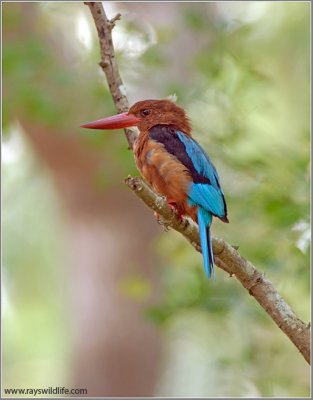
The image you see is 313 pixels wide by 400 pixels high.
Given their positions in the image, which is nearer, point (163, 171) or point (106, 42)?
point (106, 42)

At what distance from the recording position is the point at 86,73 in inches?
216

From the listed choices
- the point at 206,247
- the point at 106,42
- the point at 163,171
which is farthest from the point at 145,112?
the point at 206,247

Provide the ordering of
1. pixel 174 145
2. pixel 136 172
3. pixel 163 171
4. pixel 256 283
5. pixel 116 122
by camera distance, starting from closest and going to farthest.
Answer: pixel 256 283, pixel 163 171, pixel 174 145, pixel 116 122, pixel 136 172

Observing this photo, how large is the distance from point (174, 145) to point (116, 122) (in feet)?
1.11

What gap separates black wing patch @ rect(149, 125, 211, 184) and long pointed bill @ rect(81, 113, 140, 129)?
5.0 inches

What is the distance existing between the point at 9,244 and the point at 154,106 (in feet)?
21.0

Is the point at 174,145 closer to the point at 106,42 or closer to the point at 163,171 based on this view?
the point at 163,171

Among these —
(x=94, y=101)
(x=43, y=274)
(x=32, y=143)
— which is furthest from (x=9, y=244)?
(x=94, y=101)

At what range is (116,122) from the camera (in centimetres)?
340

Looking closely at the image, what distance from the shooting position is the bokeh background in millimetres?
4418

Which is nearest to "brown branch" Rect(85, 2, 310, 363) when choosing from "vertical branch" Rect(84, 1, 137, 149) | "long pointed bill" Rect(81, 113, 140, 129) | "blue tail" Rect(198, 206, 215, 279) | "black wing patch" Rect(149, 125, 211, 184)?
"blue tail" Rect(198, 206, 215, 279)

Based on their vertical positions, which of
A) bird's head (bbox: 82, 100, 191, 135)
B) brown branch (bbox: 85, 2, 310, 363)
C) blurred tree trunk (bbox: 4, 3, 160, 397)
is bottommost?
brown branch (bbox: 85, 2, 310, 363)

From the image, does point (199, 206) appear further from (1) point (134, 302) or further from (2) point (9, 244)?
(2) point (9, 244)

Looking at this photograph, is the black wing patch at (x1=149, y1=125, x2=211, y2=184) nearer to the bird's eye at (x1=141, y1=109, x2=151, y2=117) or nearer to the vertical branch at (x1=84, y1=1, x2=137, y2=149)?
the bird's eye at (x1=141, y1=109, x2=151, y2=117)
